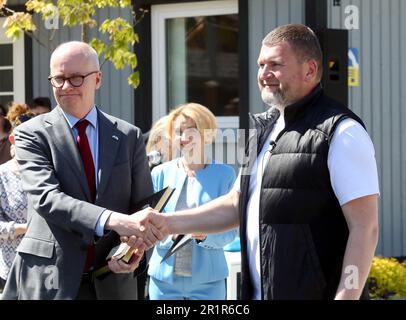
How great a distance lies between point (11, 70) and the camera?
1146 centimetres

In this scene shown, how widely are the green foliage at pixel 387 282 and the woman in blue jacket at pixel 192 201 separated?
300 cm

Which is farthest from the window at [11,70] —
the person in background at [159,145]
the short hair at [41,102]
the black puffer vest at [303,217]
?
the black puffer vest at [303,217]

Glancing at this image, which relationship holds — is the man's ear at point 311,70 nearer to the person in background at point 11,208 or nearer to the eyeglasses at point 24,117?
the person in background at point 11,208

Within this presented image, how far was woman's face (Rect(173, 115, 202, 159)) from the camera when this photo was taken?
5.91m

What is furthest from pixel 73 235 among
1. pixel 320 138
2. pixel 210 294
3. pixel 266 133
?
pixel 210 294

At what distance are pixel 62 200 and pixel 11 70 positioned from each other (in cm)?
771

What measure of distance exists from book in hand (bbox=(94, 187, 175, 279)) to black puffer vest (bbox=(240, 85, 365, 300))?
810mm

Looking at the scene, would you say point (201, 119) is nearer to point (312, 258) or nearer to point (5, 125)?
point (312, 258)

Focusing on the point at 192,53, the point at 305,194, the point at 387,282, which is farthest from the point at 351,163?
the point at 192,53

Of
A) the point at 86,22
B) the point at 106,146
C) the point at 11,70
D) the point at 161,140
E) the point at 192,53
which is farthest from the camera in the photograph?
the point at 11,70

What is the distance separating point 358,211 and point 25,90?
27.3 feet

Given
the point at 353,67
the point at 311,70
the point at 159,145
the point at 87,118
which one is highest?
the point at 353,67

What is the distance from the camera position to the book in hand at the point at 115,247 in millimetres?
4238

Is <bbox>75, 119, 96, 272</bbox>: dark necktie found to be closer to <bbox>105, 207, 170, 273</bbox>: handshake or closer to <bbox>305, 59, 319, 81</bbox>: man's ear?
<bbox>105, 207, 170, 273</bbox>: handshake
